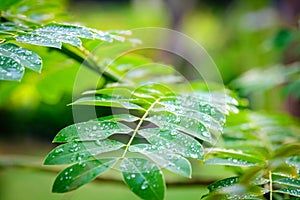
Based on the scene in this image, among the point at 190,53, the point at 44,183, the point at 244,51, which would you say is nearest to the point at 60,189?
the point at 244,51

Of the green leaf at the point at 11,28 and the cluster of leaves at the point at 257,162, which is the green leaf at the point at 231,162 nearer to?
the cluster of leaves at the point at 257,162

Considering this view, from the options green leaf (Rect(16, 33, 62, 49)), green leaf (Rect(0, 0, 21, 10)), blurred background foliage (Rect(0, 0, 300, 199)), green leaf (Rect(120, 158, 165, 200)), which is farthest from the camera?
blurred background foliage (Rect(0, 0, 300, 199))

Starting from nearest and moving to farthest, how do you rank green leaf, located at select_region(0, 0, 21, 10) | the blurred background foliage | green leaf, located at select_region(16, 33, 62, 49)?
green leaf, located at select_region(16, 33, 62, 49), green leaf, located at select_region(0, 0, 21, 10), the blurred background foliage

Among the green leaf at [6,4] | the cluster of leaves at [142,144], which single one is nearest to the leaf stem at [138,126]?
the cluster of leaves at [142,144]

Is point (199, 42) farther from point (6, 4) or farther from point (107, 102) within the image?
point (107, 102)

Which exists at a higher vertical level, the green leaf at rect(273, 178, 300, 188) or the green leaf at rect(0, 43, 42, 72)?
the green leaf at rect(0, 43, 42, 72)

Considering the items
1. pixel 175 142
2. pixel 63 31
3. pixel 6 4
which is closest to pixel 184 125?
pixel 175 142

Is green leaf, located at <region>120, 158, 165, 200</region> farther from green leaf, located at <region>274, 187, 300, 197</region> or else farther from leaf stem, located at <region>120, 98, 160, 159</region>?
green leaf, located at <region>274, 187, 300, 197</region>

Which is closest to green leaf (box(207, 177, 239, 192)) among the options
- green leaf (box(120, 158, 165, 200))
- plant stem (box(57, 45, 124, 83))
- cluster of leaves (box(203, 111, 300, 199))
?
cluster of leaves (box(203, 111, 300, 199))
